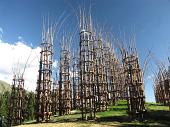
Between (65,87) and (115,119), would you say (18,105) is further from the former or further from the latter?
(115,119)

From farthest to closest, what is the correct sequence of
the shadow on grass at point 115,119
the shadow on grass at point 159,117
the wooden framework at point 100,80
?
the wooden framework at point 100,80
the shadow on grass at point 115,119
the shadow on grass at point 159,117

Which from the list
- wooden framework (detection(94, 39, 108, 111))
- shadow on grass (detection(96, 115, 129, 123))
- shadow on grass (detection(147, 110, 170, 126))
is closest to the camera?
shadow on grass (detection(147, 110, 170, 126))

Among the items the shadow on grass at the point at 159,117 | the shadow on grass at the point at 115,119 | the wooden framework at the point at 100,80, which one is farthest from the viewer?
the wooden framework at the point at 100,80

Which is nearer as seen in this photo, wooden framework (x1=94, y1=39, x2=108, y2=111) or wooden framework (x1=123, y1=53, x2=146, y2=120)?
wooden framework (x1=123, y1=53, x2=146, y2=120)

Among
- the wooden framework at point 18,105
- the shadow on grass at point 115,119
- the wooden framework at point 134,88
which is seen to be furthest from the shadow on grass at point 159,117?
the wooden framework at point 18,105

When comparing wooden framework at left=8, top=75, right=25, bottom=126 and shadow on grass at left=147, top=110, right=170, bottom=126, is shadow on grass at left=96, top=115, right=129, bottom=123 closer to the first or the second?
shadow on grass at left=147, top=110, right=170, bottom=126

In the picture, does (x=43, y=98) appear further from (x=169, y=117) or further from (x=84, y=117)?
(x=169, y=117)

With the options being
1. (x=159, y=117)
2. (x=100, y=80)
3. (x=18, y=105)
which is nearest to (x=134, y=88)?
(x=159, y=117)

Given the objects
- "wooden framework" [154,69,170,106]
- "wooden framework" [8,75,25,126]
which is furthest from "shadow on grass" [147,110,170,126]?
"wooden framework" [8,75,25,126]

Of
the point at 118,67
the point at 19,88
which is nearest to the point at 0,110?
the point at 19,88

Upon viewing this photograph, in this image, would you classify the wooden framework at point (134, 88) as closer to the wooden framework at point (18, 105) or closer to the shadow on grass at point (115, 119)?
the shadow on grass at point (115, 119)

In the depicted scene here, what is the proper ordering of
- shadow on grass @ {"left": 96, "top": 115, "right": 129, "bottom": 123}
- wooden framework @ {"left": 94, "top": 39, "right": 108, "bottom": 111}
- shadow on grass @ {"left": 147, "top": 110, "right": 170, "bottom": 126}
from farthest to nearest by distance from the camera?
wooden framework @ {"left": 94, "top": 39, "right": 108, "bottom": 111}
shadow on grass @ {"left": 96, "top": 115, "right": 129, "bottom": 123}
shadow on grass @ {"left": 147, "top": 110, "right": 170, "bottom": 126}

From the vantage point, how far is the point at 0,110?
3189 inches

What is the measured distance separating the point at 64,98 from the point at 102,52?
11076mm
